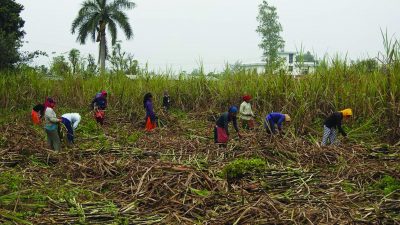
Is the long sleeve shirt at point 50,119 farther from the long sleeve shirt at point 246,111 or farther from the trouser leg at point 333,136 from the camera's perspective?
the trouser leg at point 333,136

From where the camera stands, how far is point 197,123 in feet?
38.7

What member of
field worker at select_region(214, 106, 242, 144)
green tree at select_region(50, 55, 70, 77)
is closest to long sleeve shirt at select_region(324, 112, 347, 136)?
field worker at select_region(214, 106, 242, 144)

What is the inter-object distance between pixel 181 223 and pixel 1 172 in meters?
3.33

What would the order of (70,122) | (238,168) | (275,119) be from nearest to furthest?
(238,168) < (275,119) < (70,122)

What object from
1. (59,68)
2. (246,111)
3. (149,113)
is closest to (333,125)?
(246,111)

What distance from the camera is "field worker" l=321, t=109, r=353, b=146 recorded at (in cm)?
748

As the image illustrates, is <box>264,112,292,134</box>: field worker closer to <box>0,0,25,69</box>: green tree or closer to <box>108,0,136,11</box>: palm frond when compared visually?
<box>0,0,25,69</box>: green tree

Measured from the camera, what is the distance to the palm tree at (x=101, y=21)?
91.3 ft

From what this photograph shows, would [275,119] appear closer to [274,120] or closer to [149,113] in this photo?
[274,120]

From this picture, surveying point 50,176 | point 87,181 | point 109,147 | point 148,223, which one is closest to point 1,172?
point 50,176

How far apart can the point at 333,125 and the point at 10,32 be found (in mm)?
16722

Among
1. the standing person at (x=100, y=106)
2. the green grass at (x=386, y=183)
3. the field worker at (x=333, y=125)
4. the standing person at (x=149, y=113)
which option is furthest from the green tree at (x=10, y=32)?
the green grass at (x=386, y=183)

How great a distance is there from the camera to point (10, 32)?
1933cm

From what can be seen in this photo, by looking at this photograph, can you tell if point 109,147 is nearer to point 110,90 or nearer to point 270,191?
point 270,191
